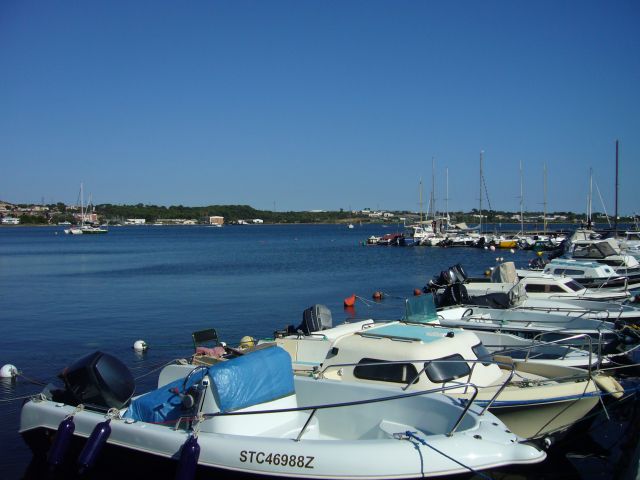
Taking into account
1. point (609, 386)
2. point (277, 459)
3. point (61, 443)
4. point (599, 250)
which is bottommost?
point (61, 443)

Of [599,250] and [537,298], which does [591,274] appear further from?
[599,250]

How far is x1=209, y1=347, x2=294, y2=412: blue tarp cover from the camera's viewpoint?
894 centimetres

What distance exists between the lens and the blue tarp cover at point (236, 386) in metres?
8.96

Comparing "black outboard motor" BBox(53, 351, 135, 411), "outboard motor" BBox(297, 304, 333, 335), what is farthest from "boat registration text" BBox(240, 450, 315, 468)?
"outboard motor" BBox(297, 304, 333, 335)

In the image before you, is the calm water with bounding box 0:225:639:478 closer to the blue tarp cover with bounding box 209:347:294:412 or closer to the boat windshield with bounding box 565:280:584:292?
the blue tarp cover with bounding box 209:347:294:412

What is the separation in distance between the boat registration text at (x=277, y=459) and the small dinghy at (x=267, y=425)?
13mm

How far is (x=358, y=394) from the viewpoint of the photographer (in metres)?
9.98

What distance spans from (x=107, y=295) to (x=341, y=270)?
23.3 metres

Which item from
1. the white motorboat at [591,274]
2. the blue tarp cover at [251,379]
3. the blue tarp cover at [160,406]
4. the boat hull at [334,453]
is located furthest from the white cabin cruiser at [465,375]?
the white motorboat at [591,274]

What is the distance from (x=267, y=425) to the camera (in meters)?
9.27

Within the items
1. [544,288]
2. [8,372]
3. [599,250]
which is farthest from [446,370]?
[599,250]

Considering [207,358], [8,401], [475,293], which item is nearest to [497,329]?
[475,293]

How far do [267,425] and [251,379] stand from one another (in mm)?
734

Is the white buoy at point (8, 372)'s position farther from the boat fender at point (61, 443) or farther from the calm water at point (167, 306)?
the boat fender at point (61, 443)
